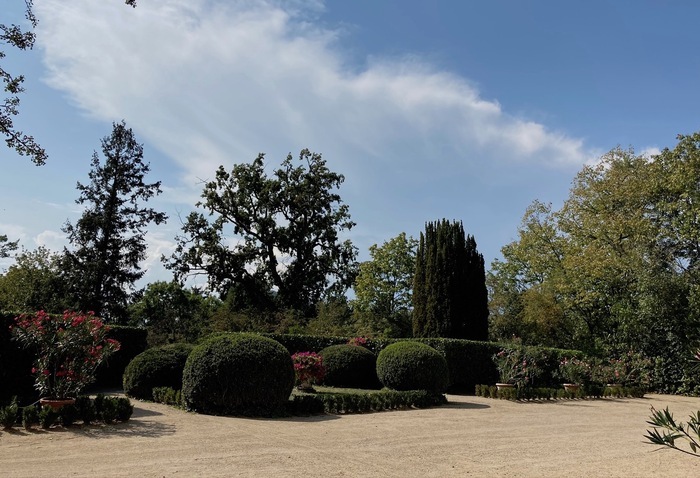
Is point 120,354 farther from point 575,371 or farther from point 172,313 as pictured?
point 172,313

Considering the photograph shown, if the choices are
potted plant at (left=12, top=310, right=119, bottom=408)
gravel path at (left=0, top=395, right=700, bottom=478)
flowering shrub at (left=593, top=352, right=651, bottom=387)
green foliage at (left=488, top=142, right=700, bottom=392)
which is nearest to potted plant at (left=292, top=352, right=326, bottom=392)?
gravel path at (left=0, top=395, right=700, bottom=478)

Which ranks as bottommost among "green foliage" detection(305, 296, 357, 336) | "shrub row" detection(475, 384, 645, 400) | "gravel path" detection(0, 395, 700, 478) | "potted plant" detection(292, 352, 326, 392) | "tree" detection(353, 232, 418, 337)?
"gravel path" detection(0, 395, 700, 478)

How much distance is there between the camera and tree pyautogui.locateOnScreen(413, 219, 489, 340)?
914 inches

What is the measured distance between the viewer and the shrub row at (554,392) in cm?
1579

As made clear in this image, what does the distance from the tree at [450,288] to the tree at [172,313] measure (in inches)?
420

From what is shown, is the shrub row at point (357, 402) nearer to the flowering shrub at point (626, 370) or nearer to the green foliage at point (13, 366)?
the green foliage at point (13, 366)

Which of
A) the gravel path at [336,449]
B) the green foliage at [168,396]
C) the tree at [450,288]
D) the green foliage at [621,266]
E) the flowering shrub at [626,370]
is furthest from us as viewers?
the tree at [450,288]

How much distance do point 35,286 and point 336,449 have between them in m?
30.9

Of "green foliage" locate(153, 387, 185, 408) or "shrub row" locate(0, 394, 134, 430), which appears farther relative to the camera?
"green foliage" locate(153, 387, 185, 408)

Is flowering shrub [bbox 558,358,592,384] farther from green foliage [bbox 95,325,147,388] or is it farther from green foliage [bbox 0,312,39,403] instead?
green foliage [bbox 0,312,39,403]

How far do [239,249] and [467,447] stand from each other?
2786 cm

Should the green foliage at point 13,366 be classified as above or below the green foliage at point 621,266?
below

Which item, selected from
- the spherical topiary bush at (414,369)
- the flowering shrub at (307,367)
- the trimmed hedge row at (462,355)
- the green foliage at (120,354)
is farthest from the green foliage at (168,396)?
the trimmed hedge row at (462,355)

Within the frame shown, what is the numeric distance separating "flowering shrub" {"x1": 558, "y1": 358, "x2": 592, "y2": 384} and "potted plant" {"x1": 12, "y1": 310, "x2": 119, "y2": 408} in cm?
1582
